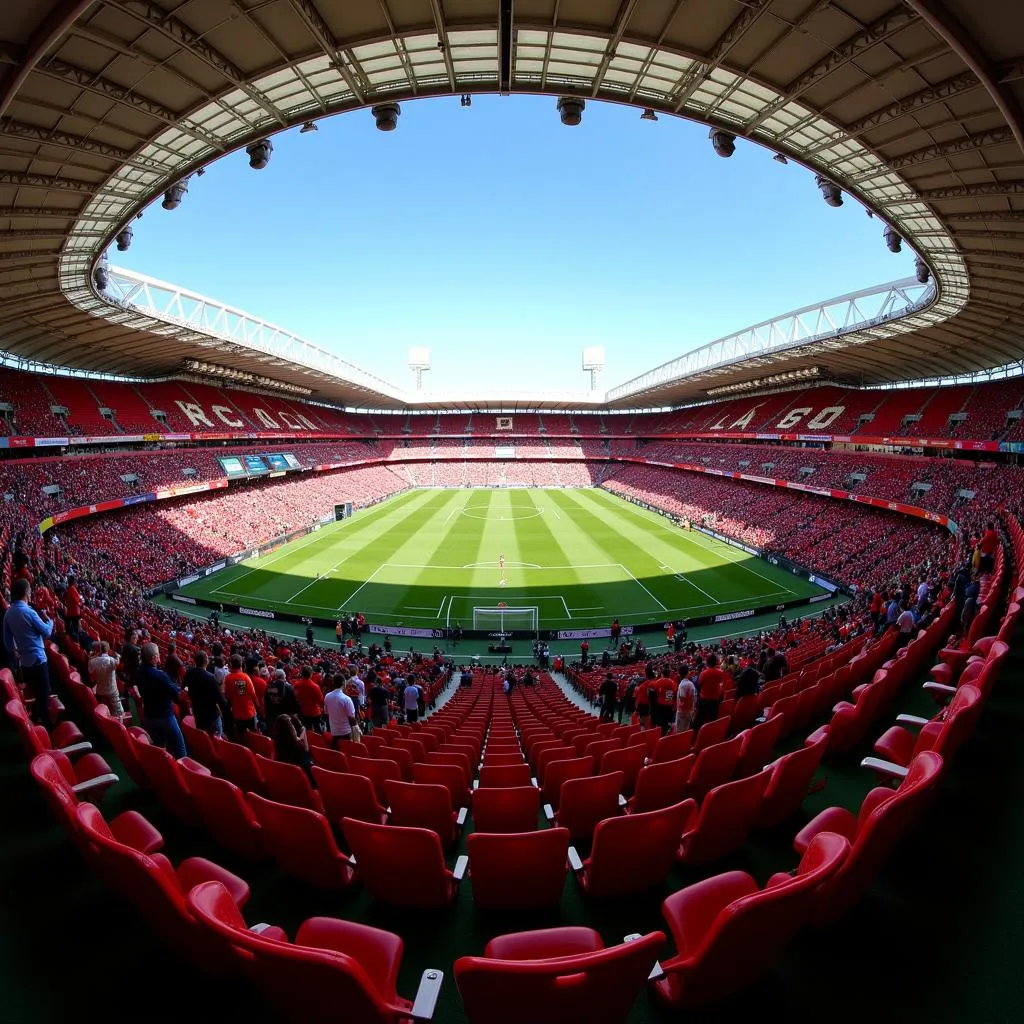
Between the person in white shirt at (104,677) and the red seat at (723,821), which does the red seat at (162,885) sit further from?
the person in white shirt at (104,677)

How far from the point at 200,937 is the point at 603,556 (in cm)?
3521

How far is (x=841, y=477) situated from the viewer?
3819cm

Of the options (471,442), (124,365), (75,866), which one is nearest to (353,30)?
(75,866)

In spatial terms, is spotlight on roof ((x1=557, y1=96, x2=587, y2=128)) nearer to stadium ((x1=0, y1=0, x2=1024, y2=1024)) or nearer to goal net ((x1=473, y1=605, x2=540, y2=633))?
stadium ((x1=0, y1=0, x2=1024, y2=1024))

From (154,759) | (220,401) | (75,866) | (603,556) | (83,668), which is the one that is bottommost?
(603,556)

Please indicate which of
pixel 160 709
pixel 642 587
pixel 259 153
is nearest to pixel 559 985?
pixel 160 709

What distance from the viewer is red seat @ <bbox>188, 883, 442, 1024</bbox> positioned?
1.77 meters

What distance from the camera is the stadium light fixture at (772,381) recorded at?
4425 cm

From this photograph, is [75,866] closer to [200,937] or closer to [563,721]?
[200,937]

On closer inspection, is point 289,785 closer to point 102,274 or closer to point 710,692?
point 710,692

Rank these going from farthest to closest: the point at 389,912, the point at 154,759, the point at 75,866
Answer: the point at 154,759, the point at 75,866, the point at 389,912

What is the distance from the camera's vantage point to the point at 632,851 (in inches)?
127

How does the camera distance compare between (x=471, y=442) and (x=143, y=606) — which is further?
(x=471, y=442)

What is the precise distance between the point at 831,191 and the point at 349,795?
1740 centimetres
